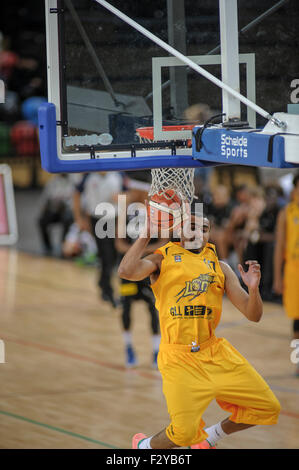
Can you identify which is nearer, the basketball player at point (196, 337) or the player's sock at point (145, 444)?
the basketball player at point (196, 337)

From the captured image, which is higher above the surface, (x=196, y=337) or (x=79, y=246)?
(x=196, y=337)

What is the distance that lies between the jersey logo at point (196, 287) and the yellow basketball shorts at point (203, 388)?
0.35m

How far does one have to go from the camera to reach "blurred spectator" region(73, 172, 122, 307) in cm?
1129

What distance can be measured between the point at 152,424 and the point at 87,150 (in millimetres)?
2898

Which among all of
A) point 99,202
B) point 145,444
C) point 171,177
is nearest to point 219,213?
point 99,202

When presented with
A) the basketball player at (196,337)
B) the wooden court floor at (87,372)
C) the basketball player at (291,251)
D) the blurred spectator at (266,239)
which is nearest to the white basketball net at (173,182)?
the basketball player at (196,337)

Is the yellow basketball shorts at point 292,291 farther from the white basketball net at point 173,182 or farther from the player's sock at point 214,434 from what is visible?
the white basketball net at point 173,182

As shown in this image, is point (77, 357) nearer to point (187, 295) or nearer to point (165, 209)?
point (187, 295)

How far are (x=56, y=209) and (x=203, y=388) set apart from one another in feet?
32.5

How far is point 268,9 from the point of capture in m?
5.59

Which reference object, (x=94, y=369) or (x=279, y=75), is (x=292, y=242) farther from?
(x=279, y=75)

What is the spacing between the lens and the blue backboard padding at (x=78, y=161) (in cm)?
500

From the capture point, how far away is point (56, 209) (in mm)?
14875
